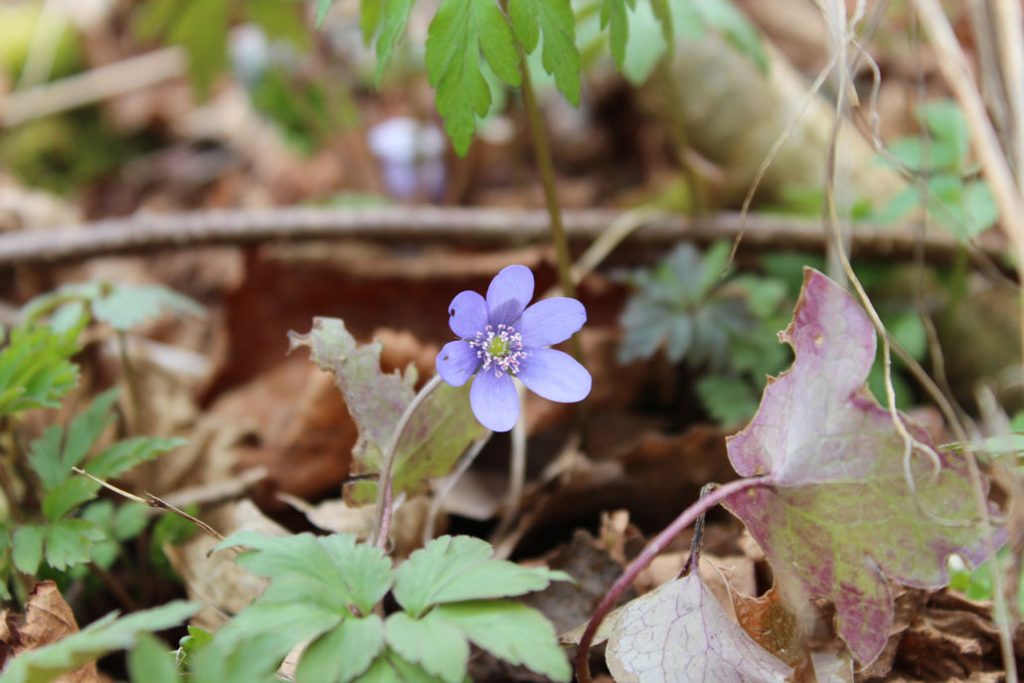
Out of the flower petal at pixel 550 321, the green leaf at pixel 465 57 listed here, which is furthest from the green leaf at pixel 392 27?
the flower petal at pixel 550 321

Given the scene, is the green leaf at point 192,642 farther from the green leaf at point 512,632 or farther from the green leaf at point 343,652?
the green leaf at point 512,632

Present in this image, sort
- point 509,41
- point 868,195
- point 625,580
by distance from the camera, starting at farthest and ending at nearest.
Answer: point 868,195
point 509,41
point 625,580

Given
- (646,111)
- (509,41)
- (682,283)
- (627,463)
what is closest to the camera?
(509,41)

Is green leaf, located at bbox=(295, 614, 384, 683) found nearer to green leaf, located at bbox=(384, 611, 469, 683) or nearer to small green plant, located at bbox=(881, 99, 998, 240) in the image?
green leaf, located at bbox=(384, 611, 469, 683)

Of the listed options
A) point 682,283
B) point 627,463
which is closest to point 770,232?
point 682,283

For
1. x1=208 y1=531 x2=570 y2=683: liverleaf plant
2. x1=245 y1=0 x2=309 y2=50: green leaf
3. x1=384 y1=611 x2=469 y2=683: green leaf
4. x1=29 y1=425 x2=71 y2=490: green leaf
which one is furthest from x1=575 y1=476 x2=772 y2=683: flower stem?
x1=245 y1=0 x2=309 y2=50: green leaf

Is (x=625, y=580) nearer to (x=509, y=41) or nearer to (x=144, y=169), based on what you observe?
(x=509, y=41)
